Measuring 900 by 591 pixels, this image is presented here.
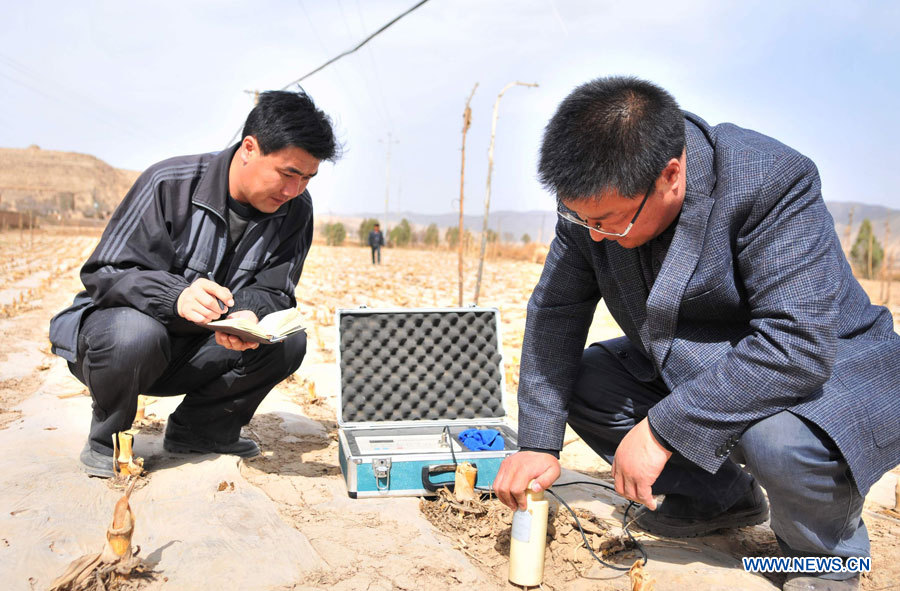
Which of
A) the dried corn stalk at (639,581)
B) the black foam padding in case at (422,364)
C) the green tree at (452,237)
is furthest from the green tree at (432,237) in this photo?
the dried corn stalk at (639,581)

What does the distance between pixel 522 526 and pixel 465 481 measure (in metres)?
0.88

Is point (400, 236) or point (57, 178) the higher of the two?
point (57, 178)

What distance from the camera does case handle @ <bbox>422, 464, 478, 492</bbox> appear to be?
3.26m

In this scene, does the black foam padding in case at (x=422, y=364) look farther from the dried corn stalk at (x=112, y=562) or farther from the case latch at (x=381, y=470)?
the dried corn stalk at (x=112, y=562)

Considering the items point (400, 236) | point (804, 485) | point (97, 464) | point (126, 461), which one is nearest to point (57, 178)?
point (400, 236)

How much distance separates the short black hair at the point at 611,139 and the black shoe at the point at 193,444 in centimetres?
239

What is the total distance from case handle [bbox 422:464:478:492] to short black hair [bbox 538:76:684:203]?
1.63 metres

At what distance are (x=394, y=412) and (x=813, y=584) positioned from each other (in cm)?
220

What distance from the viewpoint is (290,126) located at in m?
3.17

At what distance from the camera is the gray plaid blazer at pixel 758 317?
6.86 ft

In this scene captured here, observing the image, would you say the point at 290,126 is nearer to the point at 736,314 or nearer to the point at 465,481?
the point at 465,481

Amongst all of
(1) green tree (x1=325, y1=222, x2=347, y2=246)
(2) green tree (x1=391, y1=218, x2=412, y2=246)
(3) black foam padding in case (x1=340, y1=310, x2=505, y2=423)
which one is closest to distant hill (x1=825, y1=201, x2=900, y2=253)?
(2) green tree (x1=391, y1=218, x2=412, y2=246)

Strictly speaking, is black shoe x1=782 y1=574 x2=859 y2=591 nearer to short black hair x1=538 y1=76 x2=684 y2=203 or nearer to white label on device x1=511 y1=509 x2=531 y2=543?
white label on device x1=511 y1=509 x2=531 y2=543

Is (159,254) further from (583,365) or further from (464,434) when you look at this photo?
(583,365)
